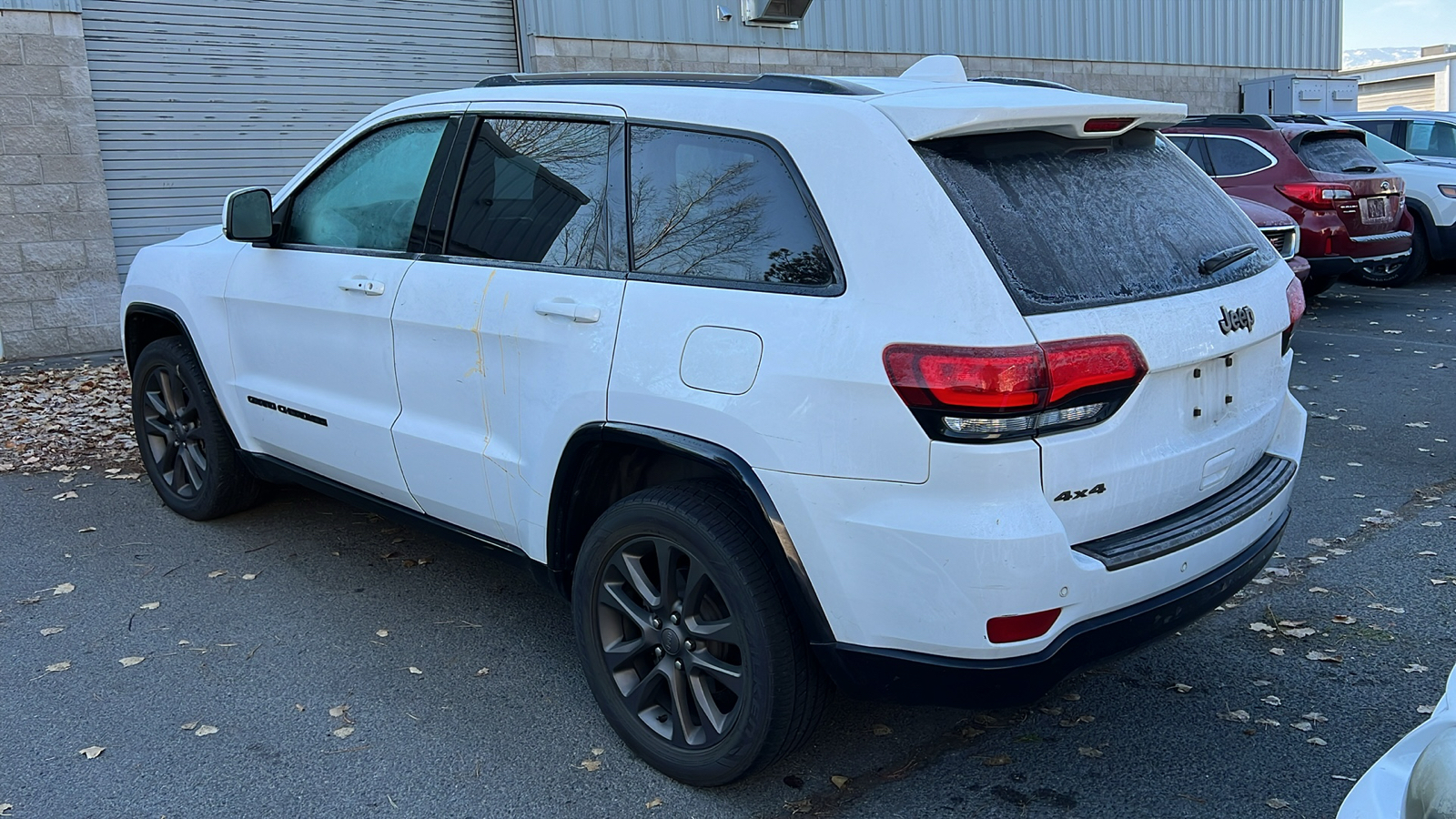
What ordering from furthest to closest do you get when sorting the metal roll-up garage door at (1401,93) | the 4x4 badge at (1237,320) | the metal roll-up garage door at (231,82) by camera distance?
1. the metal roll-up garage door at (1401,93)
2. the metal roll-up garage door at (231,82)
3. the 4x4 badge at (1237,320)

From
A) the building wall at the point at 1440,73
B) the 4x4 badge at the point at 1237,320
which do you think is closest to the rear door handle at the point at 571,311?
the 4x4 badge at the point at 1237,320

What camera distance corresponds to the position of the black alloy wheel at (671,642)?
301cm

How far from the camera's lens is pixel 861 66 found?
1510 centimetres

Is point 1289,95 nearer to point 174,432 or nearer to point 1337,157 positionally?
point 1337,157

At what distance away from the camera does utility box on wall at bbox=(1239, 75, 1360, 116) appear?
19.5 meters

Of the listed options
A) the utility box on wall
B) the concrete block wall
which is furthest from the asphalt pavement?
the utility box on wall

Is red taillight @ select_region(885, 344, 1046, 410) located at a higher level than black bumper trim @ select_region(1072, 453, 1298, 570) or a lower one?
higher

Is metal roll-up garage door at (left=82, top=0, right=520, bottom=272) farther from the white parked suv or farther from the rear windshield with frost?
the rear windshield with frost

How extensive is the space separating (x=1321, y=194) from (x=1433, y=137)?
4646 millimetres

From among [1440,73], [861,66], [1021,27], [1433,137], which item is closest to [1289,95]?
[1021,27]

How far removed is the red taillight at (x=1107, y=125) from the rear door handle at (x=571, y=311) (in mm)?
1329

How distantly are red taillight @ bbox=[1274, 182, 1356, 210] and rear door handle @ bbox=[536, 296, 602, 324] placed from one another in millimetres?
9012

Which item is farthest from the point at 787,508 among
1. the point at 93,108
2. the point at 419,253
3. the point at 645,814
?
the point at 93,108

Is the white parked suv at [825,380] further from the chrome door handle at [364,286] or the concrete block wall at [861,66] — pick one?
the concrete block wall at [861,66]
